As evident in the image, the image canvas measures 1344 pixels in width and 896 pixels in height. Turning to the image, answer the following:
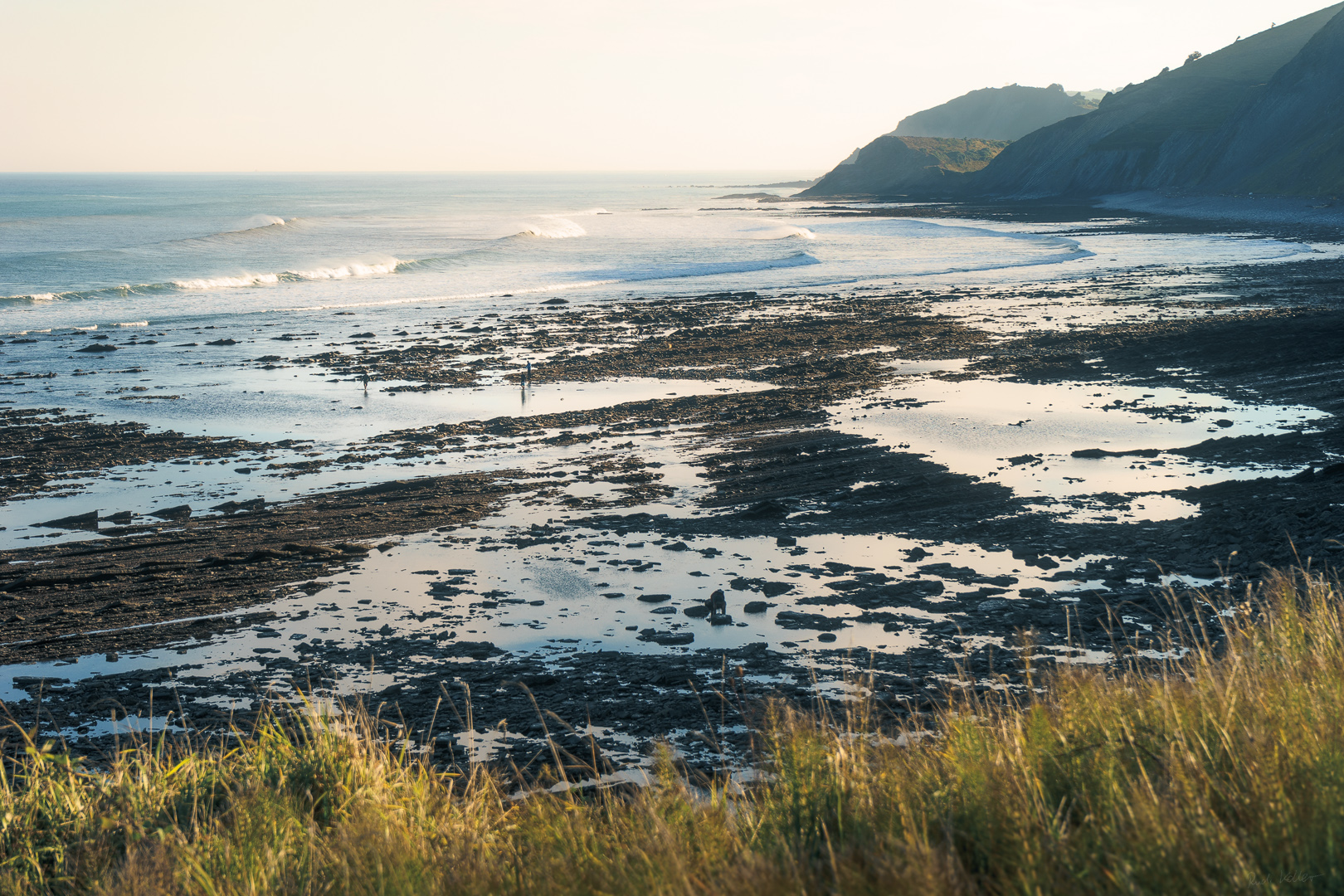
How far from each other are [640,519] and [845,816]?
7630 mm

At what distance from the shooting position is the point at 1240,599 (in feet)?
26.2

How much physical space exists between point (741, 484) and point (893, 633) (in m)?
4.49

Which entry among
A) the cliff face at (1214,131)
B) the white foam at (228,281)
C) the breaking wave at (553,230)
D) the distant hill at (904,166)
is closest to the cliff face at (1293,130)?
the cliff face at (1214,131)

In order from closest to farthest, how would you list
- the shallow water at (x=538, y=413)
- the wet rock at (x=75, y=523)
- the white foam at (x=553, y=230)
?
the shallow water at (x=538, y=413) < the wet rock at (x=75, y=523) < the white foam at (x=553, y=230)

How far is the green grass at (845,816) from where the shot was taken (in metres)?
2.56

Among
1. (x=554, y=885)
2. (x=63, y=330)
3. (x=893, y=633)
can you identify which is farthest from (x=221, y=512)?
(x=63, y=330)

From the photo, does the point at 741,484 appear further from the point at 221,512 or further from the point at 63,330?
the point at 63,330

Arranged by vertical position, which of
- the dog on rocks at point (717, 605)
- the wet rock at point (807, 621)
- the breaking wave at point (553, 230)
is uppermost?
the breaking wave at point (553, 230)

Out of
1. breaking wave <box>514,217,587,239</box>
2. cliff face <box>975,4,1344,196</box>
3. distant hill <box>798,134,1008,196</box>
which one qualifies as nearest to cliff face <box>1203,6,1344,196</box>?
cliff face <box>975,4,1344,196</box>

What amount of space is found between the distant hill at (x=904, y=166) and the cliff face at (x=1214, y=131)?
16.8m

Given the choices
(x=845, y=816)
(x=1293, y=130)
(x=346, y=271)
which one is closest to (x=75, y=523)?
(x=845, y=816)

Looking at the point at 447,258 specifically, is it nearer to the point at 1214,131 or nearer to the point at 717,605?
the point at 717,605

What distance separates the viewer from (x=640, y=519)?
35.6 feet

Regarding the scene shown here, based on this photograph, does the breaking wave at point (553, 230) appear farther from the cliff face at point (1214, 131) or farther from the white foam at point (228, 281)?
the cliff face at point (1214, 131)
